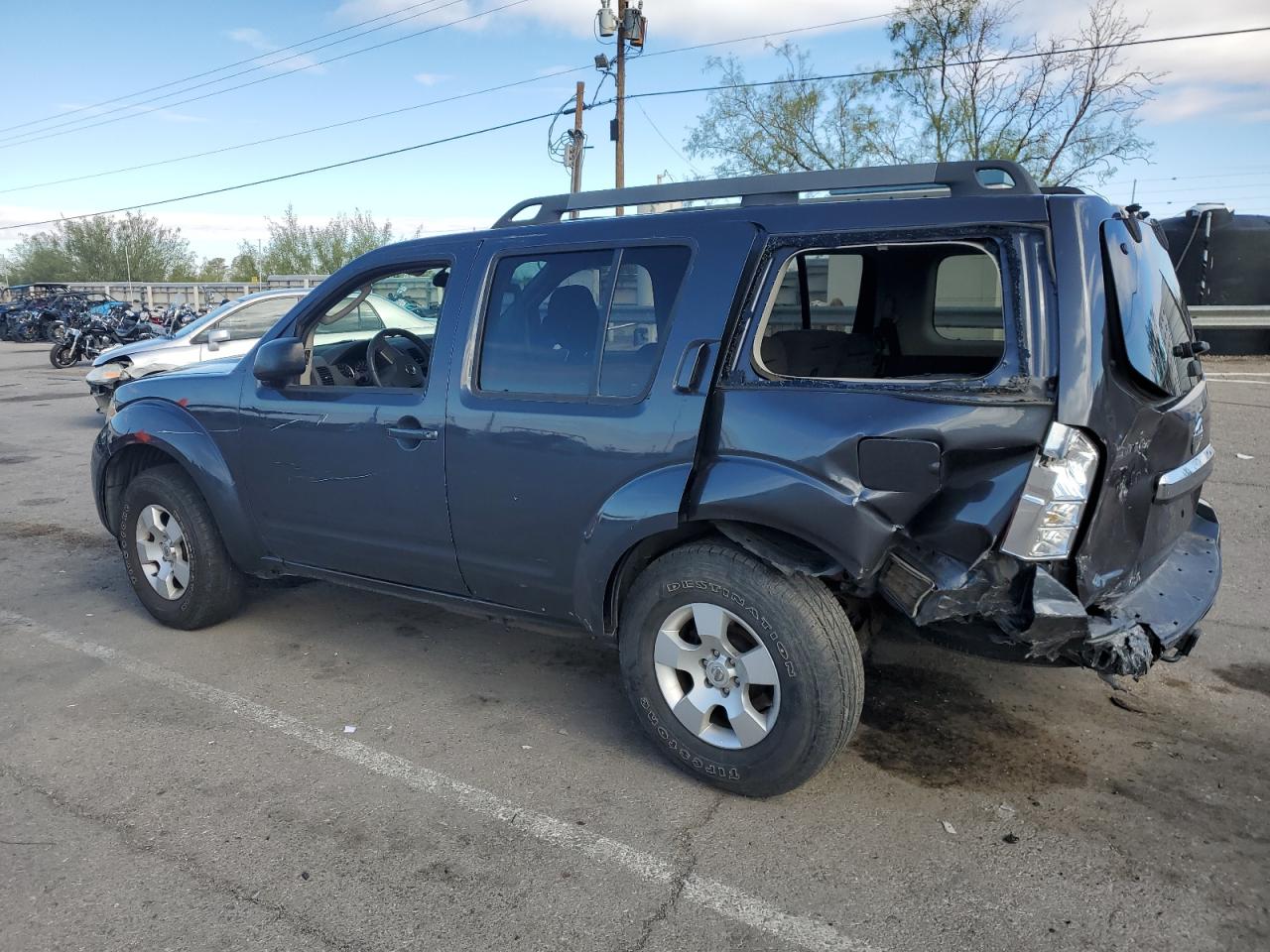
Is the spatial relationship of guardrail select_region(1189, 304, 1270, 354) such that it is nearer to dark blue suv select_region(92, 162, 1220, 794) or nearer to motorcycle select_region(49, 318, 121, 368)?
dark blue suv select_region(92, 162, 1220, 794)

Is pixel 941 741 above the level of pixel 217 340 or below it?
below

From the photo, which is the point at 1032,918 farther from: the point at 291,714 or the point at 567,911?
the point at 291,714

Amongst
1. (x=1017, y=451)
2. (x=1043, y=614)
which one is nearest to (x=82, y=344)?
(x=1017, y=451)

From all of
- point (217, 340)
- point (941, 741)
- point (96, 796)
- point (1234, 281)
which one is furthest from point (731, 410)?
point (1234, 281)

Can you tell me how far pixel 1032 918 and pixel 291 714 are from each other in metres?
2.86

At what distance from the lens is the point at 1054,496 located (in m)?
2.72

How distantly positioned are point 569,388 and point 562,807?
1476 millimetres

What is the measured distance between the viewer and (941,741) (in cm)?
362

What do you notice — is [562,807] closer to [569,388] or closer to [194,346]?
[569,388]

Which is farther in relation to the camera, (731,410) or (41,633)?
(41,633)

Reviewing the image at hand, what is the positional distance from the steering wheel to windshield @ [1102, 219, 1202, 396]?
268 cm

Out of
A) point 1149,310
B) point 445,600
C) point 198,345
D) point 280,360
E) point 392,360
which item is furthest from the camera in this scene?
point 198,345

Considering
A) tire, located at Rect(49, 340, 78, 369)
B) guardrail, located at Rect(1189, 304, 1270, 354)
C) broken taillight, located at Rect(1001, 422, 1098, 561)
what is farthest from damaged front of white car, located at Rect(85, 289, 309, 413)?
guardrail, located at Rect(1189, 304, 1270, 354)

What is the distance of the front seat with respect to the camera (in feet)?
11.6
